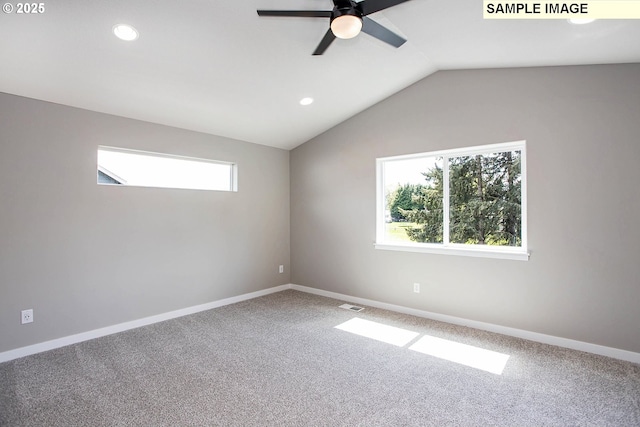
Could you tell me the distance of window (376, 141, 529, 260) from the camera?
3.38m

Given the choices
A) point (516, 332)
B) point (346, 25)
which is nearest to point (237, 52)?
point (346, 25)

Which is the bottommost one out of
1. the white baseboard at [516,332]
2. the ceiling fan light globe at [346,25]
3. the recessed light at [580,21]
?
the white baseboard at [516,332]

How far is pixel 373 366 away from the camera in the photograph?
8.71 feet

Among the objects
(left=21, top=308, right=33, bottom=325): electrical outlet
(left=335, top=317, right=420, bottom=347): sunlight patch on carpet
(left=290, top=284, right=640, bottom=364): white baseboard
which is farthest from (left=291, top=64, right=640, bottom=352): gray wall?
(left=21, top=308, right=33, bottom=325): electrical outlet

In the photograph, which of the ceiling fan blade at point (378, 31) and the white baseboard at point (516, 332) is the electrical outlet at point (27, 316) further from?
the ceiling fan blade at point (378, 31)

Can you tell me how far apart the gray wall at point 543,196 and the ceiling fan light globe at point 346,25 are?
2.12m

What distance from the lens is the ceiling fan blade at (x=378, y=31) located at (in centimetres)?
215

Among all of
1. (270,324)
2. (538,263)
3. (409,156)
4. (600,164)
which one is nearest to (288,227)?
(270,324)

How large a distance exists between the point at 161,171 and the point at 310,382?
118 inches

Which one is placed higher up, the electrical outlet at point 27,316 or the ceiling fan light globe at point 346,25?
the ceiling fan light globe at point 346,25

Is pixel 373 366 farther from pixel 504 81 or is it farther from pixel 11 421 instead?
pixel 504 81

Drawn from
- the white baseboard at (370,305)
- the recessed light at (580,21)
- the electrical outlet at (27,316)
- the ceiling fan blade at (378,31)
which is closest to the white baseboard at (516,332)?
the white baseboard at (370,305)

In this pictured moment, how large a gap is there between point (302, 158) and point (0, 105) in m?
3.53

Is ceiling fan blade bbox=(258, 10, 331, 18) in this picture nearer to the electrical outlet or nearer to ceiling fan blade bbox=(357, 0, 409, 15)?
ceiling fan blade bbox=(357, 0, 409, 15)
